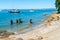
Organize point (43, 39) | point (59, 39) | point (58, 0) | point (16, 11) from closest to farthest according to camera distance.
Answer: point (59, 39) → point (43, 39) → point (58, 0) → point (16, 11)

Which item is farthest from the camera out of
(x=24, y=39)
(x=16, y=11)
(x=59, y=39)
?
(x=16, y=11)

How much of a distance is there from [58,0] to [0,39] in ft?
170

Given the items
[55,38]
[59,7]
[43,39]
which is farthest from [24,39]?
[59,7]

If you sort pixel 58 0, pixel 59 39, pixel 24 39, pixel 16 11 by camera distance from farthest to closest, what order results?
pixel 16 11 < pixel 58 0 < pixel 24 39 < pixel 59 39

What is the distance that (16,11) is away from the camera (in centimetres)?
17188

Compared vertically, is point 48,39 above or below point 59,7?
above

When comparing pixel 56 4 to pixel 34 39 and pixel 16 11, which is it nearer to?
pixel 34 39

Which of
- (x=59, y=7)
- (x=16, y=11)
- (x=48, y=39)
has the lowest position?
(x=16, y=11)

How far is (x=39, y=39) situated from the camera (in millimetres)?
25047

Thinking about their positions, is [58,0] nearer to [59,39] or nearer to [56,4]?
[56,4]

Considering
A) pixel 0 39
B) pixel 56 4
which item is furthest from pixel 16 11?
pixel 0 39

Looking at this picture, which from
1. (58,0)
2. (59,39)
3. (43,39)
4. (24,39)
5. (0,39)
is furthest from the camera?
(58,0)

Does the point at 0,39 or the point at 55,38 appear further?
the point at 0,39

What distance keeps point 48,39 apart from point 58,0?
55897mm
